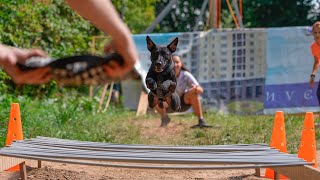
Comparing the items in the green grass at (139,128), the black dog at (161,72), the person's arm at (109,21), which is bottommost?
the green grass at (139,128)

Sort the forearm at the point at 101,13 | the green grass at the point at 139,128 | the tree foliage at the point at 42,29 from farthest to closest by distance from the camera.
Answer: the tree foliage at the point at 42,29
the green grass at the point at 139,128
the forearm at the point at 101,13

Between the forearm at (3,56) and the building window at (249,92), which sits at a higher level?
the forearm at (3,56)

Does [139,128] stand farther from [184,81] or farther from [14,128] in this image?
[14,128]

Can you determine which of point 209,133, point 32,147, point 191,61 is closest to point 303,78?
point 191,61

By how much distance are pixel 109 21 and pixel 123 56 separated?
0.76 feet

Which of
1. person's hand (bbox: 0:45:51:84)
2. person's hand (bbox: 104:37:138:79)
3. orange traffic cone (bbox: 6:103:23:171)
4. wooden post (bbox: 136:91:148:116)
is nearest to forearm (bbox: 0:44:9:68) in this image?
person's hand (bbox: 0:45:51:84)

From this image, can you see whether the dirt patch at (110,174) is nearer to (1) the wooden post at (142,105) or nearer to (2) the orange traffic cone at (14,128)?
(2) the orange traffic cone at (14,128)

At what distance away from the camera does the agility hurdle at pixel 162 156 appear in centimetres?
525

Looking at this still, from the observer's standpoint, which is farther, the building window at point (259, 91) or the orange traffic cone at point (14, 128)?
the building window at point (259, 91)

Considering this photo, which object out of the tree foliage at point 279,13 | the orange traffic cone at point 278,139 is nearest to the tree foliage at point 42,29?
the orange traffic cone at point 278,139

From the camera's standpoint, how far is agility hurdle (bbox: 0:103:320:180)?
525 cm

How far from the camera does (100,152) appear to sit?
590cm

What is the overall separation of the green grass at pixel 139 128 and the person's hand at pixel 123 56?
574cm

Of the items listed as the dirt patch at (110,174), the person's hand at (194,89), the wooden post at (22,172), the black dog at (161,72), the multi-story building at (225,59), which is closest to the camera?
the wooden post at (22,172)
